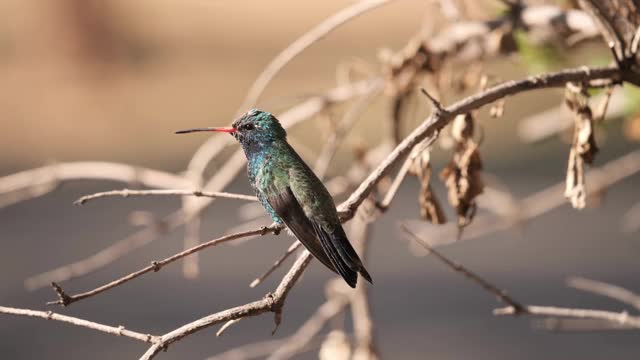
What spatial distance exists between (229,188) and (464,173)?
25.8 ft

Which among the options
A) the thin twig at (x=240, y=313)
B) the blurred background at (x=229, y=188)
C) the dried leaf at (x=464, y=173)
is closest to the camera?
the thin twig at (x=240, y=313)

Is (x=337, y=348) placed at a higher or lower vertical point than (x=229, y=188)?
lower

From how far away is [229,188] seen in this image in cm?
1023

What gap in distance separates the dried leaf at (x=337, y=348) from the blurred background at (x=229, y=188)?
57 centimetres

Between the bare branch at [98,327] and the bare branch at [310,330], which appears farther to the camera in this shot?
the bare branch at [310,330]

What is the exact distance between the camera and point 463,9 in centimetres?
343

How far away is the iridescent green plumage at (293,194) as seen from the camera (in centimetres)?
201

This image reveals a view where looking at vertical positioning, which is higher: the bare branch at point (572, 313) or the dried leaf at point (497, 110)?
the dried leaf at point (497, 110)

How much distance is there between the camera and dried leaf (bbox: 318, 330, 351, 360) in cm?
285

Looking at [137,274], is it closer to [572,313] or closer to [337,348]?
[572,313]

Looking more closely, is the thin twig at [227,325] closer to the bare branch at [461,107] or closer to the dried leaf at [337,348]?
the bare branch at [461,107]

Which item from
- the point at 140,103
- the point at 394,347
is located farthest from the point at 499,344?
the point at 140,103

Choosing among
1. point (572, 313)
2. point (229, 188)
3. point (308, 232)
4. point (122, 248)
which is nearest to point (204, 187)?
point (122, 248)

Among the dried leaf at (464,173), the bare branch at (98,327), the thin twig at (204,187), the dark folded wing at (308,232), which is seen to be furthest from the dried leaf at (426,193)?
the bare branch at (98,327)
